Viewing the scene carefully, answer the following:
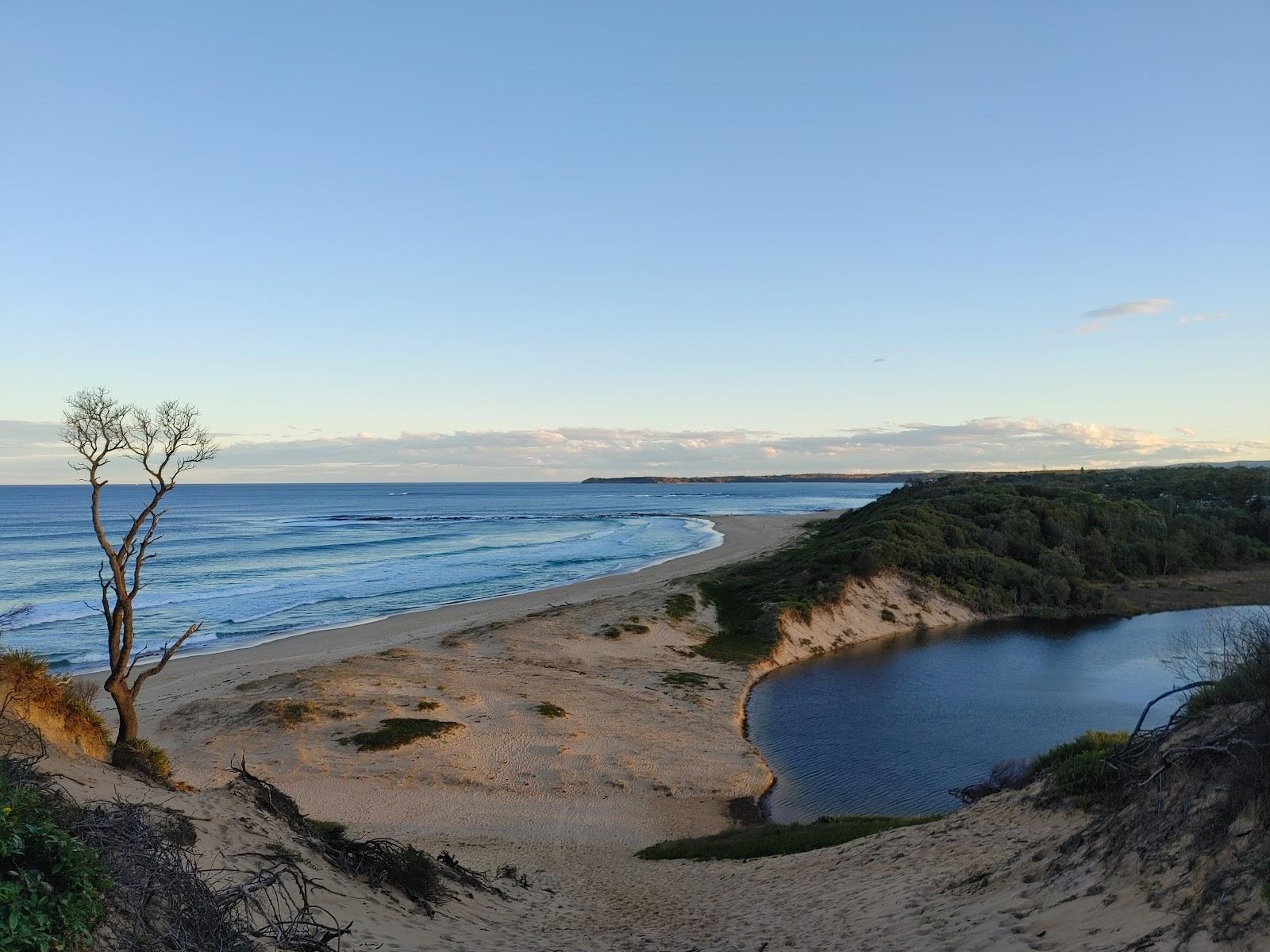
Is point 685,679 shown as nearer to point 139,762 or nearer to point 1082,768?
point 1082,768

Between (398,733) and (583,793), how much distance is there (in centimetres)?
679

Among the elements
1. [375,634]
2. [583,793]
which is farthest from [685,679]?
[375,634]

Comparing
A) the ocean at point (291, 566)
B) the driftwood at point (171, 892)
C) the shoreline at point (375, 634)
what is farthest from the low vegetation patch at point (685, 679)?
the driftwood at point (171, 892)

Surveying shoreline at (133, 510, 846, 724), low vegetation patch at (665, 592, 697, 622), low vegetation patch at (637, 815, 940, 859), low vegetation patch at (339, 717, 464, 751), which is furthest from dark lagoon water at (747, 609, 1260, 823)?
shoreline at (133, 510, 846, 724)

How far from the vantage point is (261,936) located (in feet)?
27.1

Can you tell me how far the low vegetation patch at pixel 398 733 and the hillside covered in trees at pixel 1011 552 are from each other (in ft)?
56.0

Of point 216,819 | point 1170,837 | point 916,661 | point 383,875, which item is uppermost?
point 1170,837

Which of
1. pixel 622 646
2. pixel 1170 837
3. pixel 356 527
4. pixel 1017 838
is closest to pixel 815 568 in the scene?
pixel 622 646

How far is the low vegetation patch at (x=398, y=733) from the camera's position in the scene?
24203 millimetres

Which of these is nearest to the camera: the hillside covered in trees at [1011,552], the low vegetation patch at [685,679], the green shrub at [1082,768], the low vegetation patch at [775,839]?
the green shrub at [1082,768]

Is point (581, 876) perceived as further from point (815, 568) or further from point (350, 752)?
point (815, 568)

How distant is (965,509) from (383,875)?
6096 centimetres

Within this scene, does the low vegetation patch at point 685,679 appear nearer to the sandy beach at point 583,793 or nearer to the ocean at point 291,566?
the sandy beach at point 583,793

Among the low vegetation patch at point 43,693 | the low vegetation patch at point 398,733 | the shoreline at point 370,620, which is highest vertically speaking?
the low vegetation patch at point 43,693
